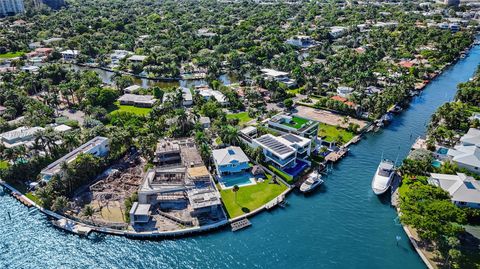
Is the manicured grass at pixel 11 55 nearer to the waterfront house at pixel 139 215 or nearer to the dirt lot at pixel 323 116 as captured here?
the dirt lot at pixel 323 116

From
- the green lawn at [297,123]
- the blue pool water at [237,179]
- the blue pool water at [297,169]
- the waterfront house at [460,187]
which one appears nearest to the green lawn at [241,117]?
the green lawn at [297,123]

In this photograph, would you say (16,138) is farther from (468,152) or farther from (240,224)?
(468,152)

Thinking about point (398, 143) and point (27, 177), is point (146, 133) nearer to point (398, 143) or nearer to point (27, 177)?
point (27, 177)

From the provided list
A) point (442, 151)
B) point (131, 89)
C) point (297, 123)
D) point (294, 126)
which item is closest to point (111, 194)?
point (294, 126)

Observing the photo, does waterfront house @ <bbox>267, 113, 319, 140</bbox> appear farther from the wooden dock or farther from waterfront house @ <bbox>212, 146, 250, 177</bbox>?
the wooden dock

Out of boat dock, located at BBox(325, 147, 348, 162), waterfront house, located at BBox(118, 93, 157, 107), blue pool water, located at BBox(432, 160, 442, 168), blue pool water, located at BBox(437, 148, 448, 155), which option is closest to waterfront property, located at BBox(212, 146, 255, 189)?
boat dock, located at BBox(325, 147, 348, 162)

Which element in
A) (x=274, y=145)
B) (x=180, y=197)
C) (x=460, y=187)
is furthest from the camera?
(x=274, y=145)
